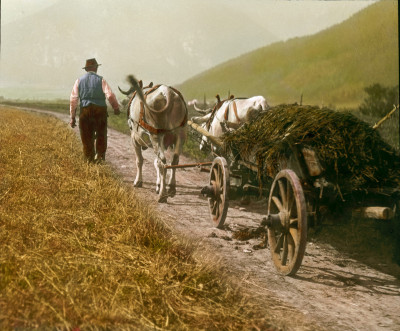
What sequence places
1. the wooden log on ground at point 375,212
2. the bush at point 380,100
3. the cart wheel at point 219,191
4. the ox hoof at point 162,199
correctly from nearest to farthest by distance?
1. the wooden log on ground at point 375,212
2. the cart wheel at point 219,191
3. the ox hoof at point 162,199
4. the bush at point 380,100

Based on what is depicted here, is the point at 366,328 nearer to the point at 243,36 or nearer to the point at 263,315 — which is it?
the point at 263,315

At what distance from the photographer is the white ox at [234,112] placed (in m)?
7.53

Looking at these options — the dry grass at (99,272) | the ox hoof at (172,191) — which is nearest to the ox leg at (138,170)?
the ox hoof at (172,191)

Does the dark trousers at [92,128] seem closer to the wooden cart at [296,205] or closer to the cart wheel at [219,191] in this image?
the cart wheel at [219,191]

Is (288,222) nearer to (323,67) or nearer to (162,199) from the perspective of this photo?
(162,199)

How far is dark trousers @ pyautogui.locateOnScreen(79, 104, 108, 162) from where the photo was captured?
8867mm

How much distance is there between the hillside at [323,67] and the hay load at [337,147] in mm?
26332

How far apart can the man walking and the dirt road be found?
2337mm

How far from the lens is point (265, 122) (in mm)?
5656

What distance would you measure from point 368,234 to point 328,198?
1647 mm

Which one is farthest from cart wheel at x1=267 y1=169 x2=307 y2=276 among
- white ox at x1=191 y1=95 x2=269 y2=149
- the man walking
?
the man walking

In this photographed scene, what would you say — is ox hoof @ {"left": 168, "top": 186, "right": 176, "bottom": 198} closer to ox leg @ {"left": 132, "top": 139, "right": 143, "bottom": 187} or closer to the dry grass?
ox leg @ {"left": 132, "top": 139, "right": 143, "bottom": 187}

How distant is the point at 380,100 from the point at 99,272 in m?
24.9

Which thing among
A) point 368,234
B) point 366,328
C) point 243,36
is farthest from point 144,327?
point 243,36
